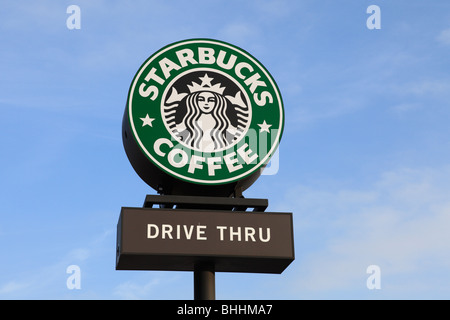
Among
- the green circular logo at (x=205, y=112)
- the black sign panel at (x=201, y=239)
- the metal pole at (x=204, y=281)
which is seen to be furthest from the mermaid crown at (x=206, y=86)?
the metal pole at (x=204, y=281)

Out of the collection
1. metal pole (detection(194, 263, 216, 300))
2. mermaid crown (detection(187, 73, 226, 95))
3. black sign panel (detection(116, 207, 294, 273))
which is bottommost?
metal pole (detection(194, 263, 216, 300))

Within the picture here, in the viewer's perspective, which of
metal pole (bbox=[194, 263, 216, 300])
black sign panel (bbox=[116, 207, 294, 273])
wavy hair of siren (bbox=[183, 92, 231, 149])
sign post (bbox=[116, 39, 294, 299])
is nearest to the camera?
black sign panel (bbox=[116, 207, 294, 273])

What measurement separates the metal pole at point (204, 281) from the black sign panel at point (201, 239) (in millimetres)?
112

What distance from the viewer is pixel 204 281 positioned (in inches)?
404

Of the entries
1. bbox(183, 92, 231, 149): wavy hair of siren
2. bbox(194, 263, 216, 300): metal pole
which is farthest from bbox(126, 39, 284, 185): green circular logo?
bbox(194, 263, 216, 300): metal pole

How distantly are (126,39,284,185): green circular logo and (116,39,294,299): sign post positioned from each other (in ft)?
0.05

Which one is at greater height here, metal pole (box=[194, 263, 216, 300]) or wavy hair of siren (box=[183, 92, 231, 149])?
wavy hair of siren (box=[183, 92, 231, 149])

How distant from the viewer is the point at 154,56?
10.9 m

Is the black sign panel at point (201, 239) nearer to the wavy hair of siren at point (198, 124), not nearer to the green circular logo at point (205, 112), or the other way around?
the green circular logo at point (205, 112)

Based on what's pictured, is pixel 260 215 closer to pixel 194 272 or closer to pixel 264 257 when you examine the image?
pixel 264 257

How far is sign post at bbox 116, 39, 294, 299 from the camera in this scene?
388 inches

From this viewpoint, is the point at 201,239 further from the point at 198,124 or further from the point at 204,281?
the point at 198,124

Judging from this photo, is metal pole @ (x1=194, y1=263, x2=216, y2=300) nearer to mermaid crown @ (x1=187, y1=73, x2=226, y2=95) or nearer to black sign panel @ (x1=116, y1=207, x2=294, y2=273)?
black sign panel @ (x1=116, y1=207, x2=294, y2=273)
